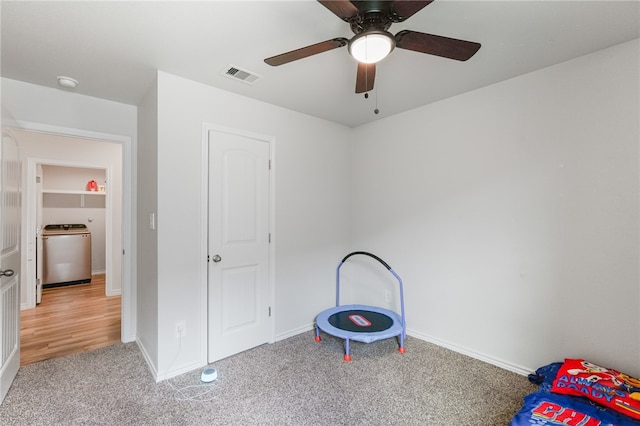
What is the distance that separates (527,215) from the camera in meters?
2.30

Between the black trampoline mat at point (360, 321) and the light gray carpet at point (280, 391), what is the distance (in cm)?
24

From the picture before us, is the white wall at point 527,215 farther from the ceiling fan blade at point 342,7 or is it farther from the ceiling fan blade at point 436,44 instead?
the ceiling fan blade at point 342,7

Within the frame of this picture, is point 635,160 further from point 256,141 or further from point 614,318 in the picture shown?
point 256,141

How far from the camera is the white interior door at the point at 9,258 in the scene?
1.94 meters

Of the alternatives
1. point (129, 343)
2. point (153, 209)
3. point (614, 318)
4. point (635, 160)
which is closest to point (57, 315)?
point (129, 343)

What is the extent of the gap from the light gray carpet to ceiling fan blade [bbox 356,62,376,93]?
2.18m

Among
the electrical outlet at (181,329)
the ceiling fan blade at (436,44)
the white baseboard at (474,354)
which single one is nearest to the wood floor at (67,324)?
the electrical outlet at (181,329)

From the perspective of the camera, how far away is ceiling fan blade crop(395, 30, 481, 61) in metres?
1.39

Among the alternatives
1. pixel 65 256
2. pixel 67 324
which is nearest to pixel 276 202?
pixel 67 324

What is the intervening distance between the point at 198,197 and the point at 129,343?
176 cm

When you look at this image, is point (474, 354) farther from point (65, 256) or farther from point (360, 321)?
point (65, 256)

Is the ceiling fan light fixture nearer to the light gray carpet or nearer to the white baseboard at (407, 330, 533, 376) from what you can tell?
the light gray carpet

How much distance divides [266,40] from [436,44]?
1070mm

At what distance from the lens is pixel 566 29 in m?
1.74
